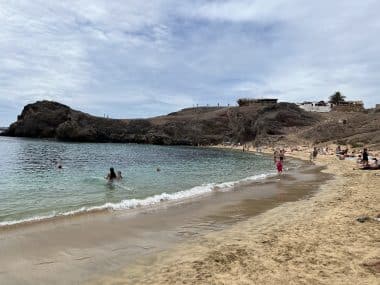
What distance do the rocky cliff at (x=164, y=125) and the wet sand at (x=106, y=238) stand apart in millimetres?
85738

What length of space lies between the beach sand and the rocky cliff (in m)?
88.5

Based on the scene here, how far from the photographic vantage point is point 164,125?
115 metres

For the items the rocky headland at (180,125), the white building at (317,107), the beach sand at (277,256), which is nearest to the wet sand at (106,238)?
the beach sand at (277,256)

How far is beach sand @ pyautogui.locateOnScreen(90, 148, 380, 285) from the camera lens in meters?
6.92

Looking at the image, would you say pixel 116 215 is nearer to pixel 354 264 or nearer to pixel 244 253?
pixel 244 253

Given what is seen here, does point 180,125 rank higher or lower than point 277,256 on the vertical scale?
higher

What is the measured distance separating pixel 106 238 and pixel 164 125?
104950mm

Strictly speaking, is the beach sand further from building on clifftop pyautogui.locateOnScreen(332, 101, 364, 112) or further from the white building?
the white building

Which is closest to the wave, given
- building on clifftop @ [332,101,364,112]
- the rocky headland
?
the rocky headland

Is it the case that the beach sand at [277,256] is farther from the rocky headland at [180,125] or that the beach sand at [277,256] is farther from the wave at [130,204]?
→ the rocky headland at [180,125]

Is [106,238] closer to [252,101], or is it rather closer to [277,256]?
[277,256]

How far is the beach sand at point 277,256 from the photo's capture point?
6.92 metres

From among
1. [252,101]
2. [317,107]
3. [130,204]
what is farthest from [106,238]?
[252,101]

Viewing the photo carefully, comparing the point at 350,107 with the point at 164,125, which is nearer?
the point at 350,107
